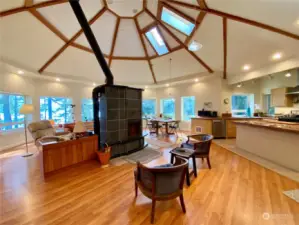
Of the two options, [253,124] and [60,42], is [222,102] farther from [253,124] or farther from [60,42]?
[60,42]

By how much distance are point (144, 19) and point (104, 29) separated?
1.46m

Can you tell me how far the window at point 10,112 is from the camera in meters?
5.04

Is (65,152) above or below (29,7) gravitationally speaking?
below

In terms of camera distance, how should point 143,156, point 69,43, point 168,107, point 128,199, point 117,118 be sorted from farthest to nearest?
point 168,107 → point 69,43 → point 117,118 → point 143,156 → point 128,199

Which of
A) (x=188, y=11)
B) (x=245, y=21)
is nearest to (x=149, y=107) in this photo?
(x=188, y=11)

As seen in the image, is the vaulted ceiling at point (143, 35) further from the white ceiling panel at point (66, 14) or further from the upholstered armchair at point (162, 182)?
the upholstered armchair at point (162, 182)

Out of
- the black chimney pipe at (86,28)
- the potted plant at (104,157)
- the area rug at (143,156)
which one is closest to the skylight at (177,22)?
the black chimney pipe at (86,28)

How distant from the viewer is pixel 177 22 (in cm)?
492

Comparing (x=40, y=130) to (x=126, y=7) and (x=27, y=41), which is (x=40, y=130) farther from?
(x=126, y=7)

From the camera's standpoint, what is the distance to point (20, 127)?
227 inches

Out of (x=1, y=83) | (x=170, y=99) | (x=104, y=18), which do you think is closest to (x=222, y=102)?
(x=170, y=99)

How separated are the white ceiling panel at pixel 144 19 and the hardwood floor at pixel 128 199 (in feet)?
15.6

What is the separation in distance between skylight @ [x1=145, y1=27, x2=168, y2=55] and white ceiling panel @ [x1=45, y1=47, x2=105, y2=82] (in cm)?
249

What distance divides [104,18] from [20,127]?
5221 mm
